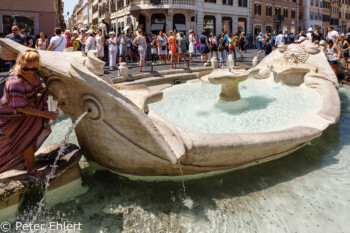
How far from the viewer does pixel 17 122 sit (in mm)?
2812

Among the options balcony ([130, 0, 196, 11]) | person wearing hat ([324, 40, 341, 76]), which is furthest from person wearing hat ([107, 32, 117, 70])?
balcony ([130, 0, 196, 11])

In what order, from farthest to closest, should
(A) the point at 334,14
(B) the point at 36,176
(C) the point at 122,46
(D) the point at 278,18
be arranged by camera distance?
1. (A) the point at 334,14
2. (D) the point at 278,18
3. (C) the point at 122,46
4. (B) the point at 36,176

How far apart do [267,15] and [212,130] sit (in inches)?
1608

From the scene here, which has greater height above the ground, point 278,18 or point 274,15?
point 274,15

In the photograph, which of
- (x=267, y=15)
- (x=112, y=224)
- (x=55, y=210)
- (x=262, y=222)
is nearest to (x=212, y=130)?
(x=262, y=222)

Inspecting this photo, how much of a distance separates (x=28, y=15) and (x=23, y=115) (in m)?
18.9

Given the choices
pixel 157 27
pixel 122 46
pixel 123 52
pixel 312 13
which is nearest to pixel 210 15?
pixel 157 27

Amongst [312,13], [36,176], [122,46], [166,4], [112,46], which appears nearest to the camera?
[36,176]

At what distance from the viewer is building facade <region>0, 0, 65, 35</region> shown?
17.9m

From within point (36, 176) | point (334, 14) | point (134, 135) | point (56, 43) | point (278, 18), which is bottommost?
point (36, 176)

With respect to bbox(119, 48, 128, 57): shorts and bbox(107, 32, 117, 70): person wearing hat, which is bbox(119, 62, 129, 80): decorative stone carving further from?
bbox(119, 48, 128, 57): shorts

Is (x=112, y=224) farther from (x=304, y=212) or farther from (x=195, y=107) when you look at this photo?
(x=195, y=107)

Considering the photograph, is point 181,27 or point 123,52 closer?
point 123,52

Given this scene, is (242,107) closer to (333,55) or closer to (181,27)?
(333,55)
